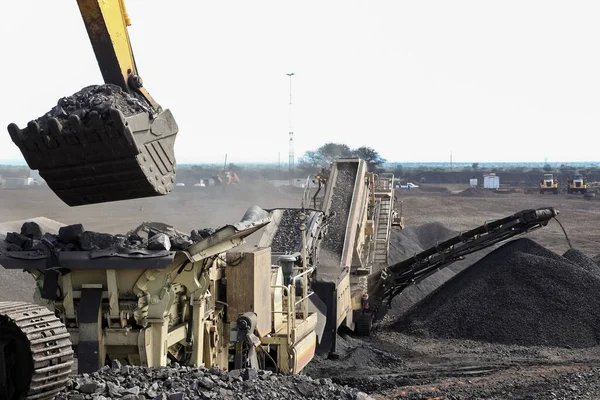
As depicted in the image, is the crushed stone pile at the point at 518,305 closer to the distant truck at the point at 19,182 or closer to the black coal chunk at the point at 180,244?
the black coal chunk at the point at 180,244

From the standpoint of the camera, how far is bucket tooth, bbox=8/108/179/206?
8.01 m

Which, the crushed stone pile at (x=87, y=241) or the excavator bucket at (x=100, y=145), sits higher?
the excavator bucket at (x=100, y=145)

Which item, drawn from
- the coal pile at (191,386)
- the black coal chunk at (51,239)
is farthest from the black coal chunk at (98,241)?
the coal pile at (191,386)

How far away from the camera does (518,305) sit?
16.9 metres

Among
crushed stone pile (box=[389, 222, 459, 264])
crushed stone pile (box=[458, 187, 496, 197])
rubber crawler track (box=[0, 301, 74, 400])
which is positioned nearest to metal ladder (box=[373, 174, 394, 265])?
crushed stone pile (box=[389, 222, 459, 264])

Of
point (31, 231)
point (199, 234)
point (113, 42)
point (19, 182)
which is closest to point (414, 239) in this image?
point (113, 42)

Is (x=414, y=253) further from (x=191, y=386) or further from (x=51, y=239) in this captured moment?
(x=191, y=386)

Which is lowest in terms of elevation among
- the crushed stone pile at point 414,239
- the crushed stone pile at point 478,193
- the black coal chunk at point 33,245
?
the crushed stone pile at point 478,193

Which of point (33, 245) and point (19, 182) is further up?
point (33, 245)

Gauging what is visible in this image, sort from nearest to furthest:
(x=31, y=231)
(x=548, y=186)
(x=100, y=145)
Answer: (x=100, y=145)
(x=31, y=231)
(x=548, y=186)

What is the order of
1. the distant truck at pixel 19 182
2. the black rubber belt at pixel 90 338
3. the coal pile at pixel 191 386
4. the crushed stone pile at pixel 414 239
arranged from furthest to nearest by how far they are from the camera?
the distant truck at pixel 19 182
the crushed stone pile at pixel 414 239
the black rubber belt at pixel 90 338
the coal pile at pixel 191 386

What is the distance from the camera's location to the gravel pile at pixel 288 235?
50.6ft

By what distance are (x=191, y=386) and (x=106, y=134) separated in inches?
105

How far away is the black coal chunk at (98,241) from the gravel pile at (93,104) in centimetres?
98
